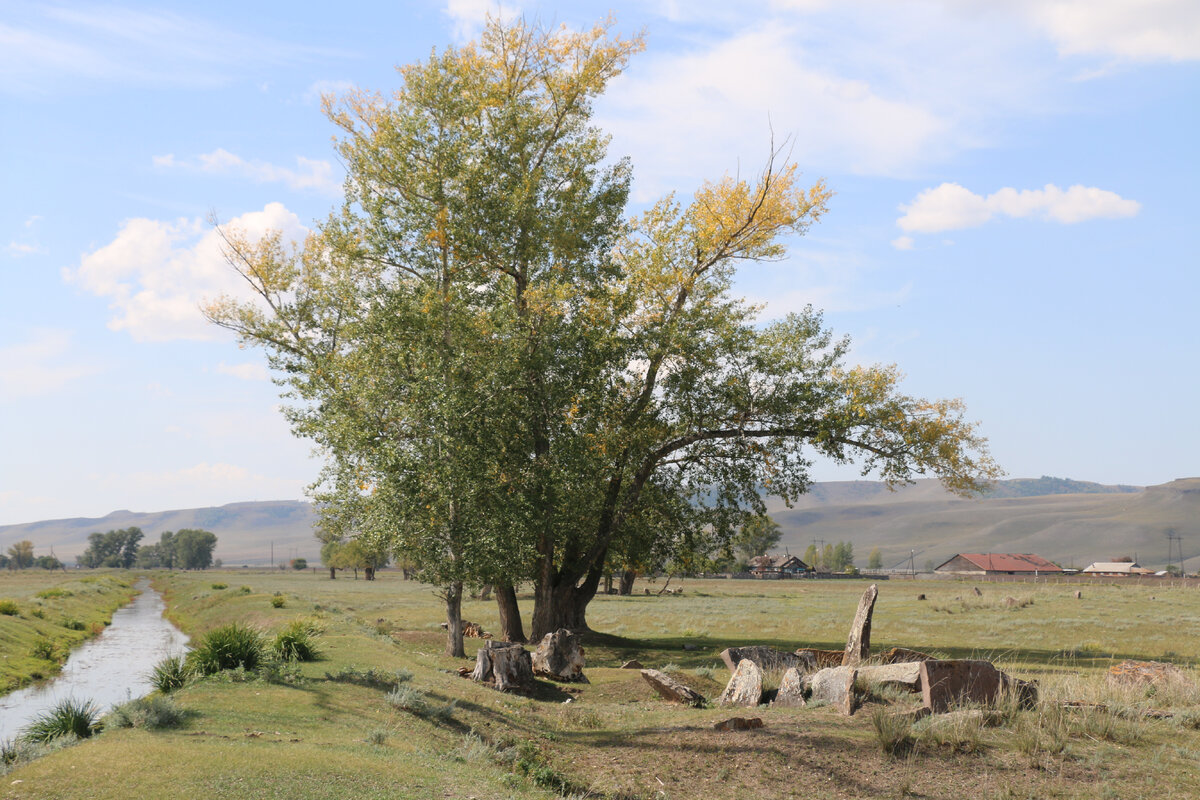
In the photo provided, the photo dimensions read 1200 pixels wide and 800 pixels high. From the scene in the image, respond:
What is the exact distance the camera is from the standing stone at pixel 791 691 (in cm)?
1530

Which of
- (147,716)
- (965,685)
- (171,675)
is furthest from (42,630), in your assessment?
(965,685)

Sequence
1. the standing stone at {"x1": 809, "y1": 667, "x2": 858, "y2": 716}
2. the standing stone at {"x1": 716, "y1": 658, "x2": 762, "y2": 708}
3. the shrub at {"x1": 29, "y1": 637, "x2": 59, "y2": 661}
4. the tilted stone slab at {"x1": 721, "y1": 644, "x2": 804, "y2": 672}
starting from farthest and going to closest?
1. the shrub at {"x1": 29, "y1": 637, "x2": 59, "y2": 661}
2. the tilted stone slab at {"x1": 721, "y1": 644, "x2": 804, "y2": 672}
3. the standing stone at {"x1": 716, "y1": 658, "x2": 762, "y2": 708}
4. the standing stone at {"x1": 809, "y1": 667, "x2": 858, "y2": 716}

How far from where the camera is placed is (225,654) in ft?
52.3

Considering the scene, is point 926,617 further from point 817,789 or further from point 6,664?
point 6,664

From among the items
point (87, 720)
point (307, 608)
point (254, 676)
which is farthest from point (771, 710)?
point (307, 608)

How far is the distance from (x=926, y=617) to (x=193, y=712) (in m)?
39.0

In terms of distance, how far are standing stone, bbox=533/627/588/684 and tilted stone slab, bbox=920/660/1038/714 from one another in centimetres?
916

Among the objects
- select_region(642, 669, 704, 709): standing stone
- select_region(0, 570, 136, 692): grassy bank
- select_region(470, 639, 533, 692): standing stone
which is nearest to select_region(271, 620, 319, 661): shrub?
select_region(470, 639, 533, 692): standing stone

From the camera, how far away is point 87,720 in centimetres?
1178

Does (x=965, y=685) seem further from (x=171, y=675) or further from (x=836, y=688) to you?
(x=171, y=675)

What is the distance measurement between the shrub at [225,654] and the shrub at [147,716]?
11.3 ft

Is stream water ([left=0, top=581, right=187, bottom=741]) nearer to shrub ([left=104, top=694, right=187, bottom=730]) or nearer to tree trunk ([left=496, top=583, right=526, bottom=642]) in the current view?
shrub ([left=104, top=694, right=187, bottom=730])

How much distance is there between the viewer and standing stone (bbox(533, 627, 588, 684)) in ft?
68.2

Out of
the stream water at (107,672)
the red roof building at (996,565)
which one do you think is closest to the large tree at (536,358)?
the stream water at (107,672)
